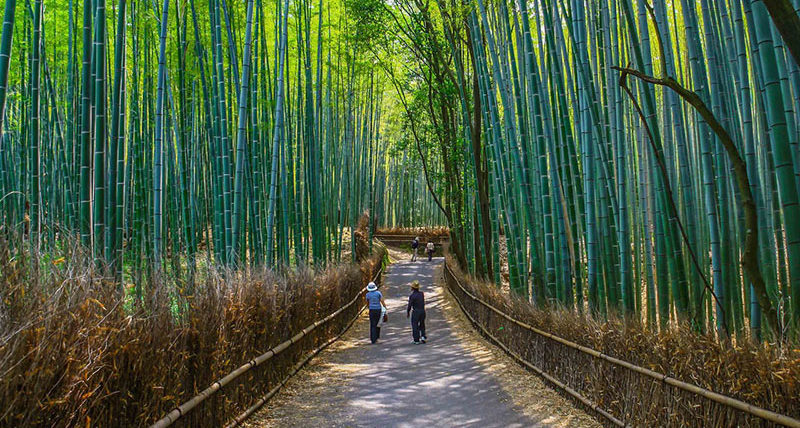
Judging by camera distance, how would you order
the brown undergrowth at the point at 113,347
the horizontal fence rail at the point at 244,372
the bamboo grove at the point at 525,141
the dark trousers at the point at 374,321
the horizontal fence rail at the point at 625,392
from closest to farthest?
1. the brown undergrowth at the point at 113,347
2. the horizontal fence rail at the point at 625,392
3. the horizontal fence rail at the point at 244,372
4. the bamboo grove at the point at 525,141
5. the dark trousers at the point at 374,321

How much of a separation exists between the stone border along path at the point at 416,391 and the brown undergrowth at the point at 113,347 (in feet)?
1.40

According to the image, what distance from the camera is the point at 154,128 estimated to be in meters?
7.18

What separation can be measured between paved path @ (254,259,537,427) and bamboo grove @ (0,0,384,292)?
116 centimetres

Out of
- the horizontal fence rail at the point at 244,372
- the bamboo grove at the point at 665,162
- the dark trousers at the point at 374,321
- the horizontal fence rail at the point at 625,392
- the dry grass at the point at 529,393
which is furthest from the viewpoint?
the dark trousers at the point at 374,321

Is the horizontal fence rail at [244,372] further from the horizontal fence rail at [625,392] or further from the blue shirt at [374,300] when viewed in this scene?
the horizontal fence rail at [625,392]

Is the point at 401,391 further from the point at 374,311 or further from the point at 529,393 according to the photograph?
the point at 374,311

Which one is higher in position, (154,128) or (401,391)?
(154,128)

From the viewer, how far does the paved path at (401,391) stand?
12.6ft

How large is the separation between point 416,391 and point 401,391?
0.36ft

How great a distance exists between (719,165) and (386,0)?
27.3ft

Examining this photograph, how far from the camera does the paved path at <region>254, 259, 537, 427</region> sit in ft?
12.6

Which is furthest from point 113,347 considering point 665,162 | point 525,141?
point 525,141

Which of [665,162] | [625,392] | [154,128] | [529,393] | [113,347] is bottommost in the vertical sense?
[529,393]

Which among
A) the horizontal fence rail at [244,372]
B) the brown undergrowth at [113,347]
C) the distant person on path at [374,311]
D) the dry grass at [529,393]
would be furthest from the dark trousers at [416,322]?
the brown undergrowth at [113,347]
